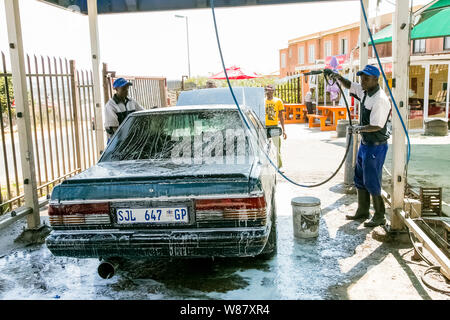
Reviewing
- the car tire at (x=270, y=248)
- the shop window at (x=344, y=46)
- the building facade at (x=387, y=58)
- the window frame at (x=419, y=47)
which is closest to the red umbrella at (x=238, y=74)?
the building facade at (x=387, y=58)

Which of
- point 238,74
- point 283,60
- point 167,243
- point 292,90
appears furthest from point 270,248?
point 283,60

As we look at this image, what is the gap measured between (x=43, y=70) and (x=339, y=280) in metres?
5.33

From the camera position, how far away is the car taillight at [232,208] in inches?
122

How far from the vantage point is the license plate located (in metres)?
3.16

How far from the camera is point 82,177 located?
3.40 metres

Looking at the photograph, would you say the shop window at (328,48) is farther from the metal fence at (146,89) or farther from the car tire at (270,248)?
the car tire at (270,248)

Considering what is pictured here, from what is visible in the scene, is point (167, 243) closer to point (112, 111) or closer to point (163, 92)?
point (112, 111)

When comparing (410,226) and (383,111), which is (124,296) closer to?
(410,226)

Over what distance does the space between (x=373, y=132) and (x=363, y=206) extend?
1081mm

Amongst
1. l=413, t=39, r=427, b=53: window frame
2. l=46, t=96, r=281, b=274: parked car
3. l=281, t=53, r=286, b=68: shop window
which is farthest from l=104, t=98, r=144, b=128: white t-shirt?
l=281, t=53, r=286, b=68: shop window

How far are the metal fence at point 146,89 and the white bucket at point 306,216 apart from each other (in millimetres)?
5865

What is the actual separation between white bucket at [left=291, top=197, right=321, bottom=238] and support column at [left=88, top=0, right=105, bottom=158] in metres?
3.30

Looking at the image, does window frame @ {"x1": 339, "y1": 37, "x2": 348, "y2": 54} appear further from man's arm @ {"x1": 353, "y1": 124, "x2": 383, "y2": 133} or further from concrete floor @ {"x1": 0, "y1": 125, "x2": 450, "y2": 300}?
concrete floor @ {"x1": 0, "y1": 125, "x2": 450, "y2": 300}
